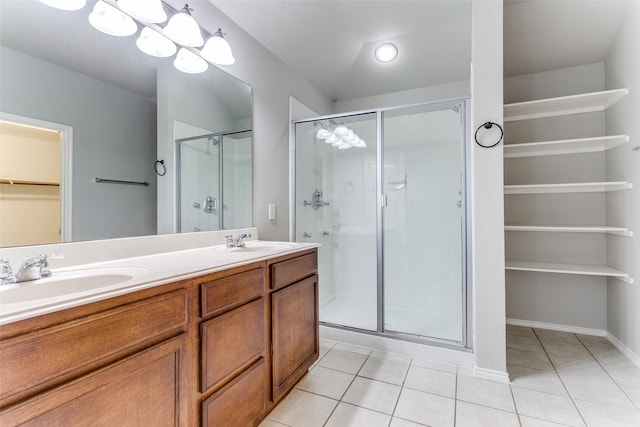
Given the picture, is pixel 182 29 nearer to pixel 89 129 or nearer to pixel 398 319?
pixel 89 129

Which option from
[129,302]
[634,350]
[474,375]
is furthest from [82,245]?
[634,350]

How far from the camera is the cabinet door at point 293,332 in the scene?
1549 millimetres

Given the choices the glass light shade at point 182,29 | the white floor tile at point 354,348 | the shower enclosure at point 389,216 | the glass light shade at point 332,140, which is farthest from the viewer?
the glass light shade at point 332,140

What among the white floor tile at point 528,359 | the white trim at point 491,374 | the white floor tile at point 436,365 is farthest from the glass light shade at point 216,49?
the white floor tile at point 528,359

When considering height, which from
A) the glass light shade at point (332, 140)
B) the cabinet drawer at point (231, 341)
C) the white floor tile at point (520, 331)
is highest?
the glass light shade at point (332, 140)

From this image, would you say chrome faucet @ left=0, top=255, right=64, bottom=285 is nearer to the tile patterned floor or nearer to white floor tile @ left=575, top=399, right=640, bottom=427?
the tile patterned floor

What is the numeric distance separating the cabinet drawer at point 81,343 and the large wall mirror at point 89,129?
0.58m

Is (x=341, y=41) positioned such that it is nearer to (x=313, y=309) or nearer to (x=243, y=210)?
(x=243, y=210)

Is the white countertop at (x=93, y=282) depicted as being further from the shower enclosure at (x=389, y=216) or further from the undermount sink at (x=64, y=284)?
the shower enclosure at (x=389, y=216)

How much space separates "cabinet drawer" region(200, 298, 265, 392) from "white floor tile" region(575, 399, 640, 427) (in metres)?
1.67

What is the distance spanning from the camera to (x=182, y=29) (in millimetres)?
1576

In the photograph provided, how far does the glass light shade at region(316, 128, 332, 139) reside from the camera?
114 inches

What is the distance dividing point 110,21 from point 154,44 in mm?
218

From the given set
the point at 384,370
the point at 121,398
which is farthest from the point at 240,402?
the point at 384,370
